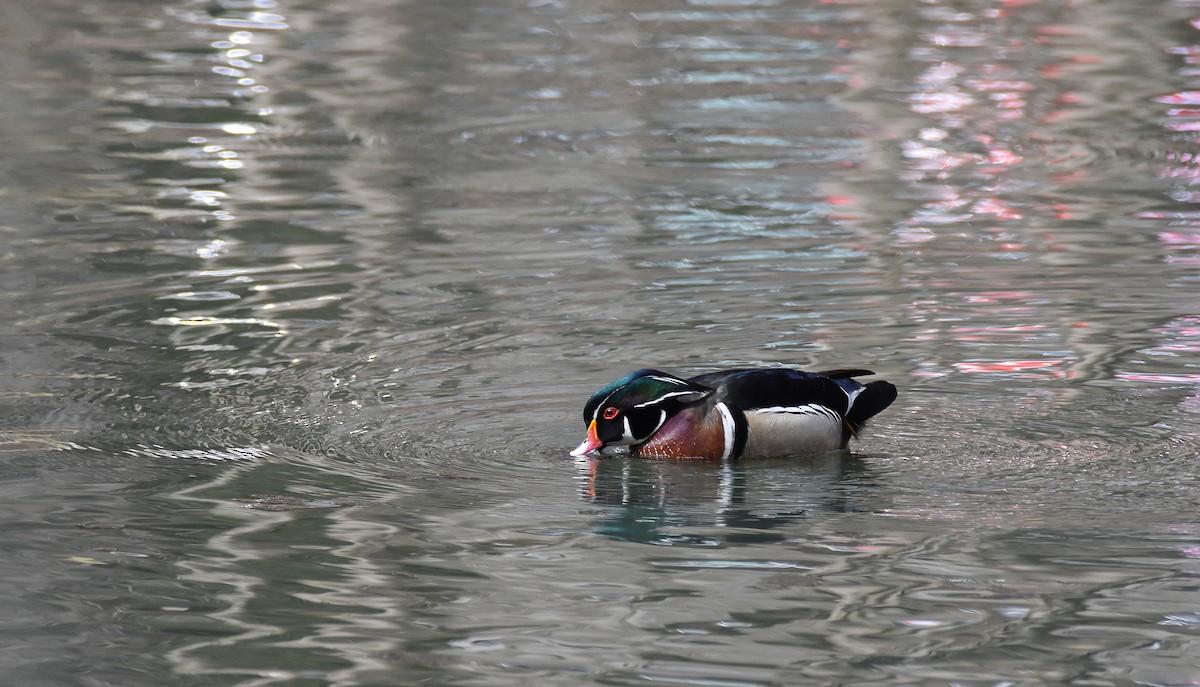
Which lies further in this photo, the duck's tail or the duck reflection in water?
the duck's tail

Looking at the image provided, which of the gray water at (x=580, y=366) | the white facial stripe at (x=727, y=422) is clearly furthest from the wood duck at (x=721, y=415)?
the gray water at (x=580, y=366)

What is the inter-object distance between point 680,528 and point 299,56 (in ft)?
48.5

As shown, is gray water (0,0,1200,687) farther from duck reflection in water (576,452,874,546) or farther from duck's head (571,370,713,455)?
duck's head (571,370,713,455)

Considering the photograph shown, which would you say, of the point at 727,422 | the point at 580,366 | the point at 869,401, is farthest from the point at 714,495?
the point at 580,366

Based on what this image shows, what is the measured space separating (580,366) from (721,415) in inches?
63.1

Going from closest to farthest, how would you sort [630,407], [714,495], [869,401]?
[714,495] → [630,407] → [869,401]

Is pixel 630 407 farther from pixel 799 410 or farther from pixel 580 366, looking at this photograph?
pixel 580 366

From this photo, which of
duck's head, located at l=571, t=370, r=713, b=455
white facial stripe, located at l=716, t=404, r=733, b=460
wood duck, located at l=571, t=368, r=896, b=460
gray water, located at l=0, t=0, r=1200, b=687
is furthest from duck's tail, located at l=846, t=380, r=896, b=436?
duck's head, located at l=571, t=370, r=713, b=455

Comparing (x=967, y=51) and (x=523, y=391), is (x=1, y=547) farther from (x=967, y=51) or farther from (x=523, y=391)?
(x=967, y=51)

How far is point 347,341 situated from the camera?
10.1m

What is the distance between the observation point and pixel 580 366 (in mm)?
9570

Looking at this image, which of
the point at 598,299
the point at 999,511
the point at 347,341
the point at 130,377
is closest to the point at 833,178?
the point at 598,299

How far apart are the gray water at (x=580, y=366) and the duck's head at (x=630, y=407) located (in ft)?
0.50

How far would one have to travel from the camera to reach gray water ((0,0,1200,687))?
20.6 feet
